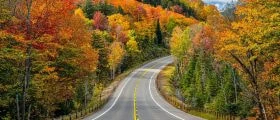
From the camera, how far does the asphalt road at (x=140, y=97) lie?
42159 mm

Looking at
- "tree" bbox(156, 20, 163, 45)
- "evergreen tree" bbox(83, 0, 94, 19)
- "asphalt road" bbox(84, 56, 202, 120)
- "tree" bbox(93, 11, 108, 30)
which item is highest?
"evergreen tree" bbox(83, 0, 94, 19)

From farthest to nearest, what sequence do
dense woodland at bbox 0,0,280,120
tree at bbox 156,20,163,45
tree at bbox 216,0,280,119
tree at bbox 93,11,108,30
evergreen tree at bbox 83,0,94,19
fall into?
tree at bbox 156,20,163,45
evergreen tree at bbox 83,0,94,19
tree at bbox 93,11,108,30
dense woodland at bbox 0,0,280,120
tree at bbox 216,0,280,119

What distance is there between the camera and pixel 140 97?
62.5 m

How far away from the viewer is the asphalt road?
138ft

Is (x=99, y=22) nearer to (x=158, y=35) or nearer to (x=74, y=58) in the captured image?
(x=158, y=35)

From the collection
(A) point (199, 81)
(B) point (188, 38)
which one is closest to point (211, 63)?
(A) point (199, 81)

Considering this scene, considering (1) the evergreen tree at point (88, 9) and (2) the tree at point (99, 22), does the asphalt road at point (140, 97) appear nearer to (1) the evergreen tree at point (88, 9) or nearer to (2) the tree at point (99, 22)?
(2) the tree at point (99, 22)

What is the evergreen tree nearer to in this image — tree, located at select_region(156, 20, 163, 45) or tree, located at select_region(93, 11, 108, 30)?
tree, located at select_region(93, 11, 108, 30)

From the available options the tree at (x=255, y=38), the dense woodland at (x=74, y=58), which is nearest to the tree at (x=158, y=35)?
the dense woodland at (x=74, y=58)

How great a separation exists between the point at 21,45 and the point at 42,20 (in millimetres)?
2163

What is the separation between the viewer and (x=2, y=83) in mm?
25703

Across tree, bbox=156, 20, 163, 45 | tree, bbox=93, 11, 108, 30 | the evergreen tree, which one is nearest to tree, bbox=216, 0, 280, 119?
tree, bbox=93, 11, 108, 30

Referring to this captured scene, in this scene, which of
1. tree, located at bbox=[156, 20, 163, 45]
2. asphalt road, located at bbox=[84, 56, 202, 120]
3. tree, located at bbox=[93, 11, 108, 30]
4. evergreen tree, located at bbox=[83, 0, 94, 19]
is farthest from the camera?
tree, located at bbox=[156, 20, 163, 45]

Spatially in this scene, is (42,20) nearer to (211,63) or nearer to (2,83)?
(2,83)
